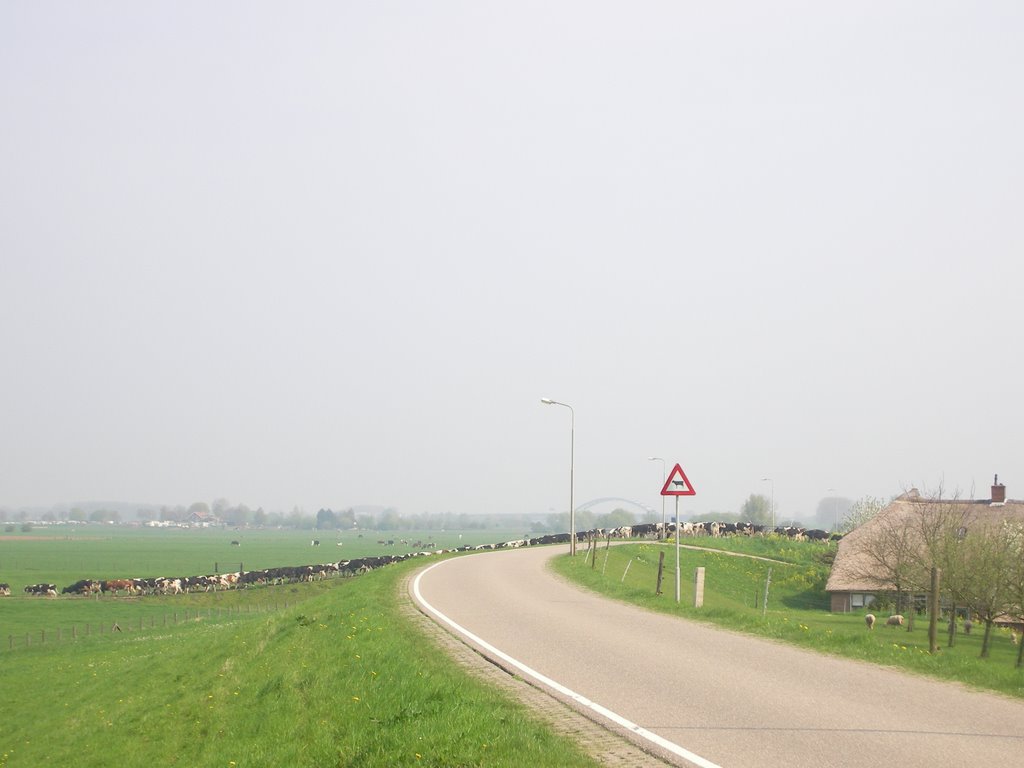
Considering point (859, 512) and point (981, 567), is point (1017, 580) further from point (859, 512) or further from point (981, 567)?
point (859, 512)

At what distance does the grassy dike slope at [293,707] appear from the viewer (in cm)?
1016

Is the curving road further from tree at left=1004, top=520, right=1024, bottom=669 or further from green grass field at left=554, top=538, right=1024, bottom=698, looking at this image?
tree at left=1004, top=520, right=1024, bottom=669

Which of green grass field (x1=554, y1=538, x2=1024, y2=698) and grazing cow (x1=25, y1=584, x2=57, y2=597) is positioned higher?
green grass field (x1=554, y1=538, x2=1024, y2=698)

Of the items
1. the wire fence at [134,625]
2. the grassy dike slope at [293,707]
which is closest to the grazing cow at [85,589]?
Answer: the wire fence at [134,625]

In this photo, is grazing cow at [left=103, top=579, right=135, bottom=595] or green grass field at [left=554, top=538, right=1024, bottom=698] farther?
grazing cow at [left=103, top=579, right=135, bottom=595]

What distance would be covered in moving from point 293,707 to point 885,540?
3542cm

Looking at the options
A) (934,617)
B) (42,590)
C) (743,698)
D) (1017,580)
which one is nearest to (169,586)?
(42,590)

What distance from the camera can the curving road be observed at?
341 inches

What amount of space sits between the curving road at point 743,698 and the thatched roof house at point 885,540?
23736 mm

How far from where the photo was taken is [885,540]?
43406 millimetres

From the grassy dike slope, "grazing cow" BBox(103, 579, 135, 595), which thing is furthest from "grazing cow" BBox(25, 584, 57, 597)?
the grassy dike slope

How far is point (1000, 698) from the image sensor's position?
447 inches

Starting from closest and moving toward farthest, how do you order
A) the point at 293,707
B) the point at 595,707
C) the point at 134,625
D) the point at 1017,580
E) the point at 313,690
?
1. the point at 595,707
2. the point at 293,707
3. the point at 313,690
4. the point at 1017,580
5. the point at 134,625

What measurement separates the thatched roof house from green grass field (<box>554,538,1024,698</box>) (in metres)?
1.95
